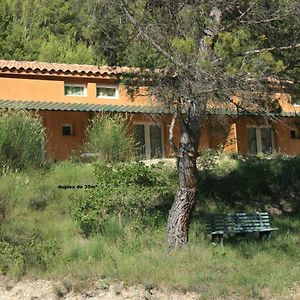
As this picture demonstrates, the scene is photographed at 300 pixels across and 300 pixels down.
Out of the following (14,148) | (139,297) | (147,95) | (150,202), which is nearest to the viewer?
(139,297)

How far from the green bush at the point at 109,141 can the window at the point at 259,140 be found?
7.47 m

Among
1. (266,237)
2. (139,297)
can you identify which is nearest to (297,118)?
(266,237)

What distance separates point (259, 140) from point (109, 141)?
938 centimetres

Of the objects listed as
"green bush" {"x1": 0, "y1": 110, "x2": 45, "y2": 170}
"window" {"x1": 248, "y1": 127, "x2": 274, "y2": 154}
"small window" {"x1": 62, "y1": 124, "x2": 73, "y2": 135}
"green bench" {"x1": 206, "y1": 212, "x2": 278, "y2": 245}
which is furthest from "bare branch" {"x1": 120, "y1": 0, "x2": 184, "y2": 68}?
"window" {"x1": 248, "y1": 127, "x2": 274, "y2": 154}

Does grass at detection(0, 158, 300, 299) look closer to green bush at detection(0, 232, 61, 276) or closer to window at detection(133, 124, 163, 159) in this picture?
green bush at detection(0, 232, 61, 276)

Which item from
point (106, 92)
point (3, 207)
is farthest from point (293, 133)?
point (3, 207)

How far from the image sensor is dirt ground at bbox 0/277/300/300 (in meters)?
11.1

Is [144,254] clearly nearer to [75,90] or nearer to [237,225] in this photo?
[237,225]

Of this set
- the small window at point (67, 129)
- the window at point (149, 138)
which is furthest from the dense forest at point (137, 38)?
the window at point (149, 138)

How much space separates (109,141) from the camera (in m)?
20.9

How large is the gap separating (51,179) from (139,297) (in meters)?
7.24

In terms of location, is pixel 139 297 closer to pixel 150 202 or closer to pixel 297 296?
pixel 297 296

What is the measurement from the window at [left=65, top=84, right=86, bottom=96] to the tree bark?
1270cm

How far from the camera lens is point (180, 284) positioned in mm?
11305
